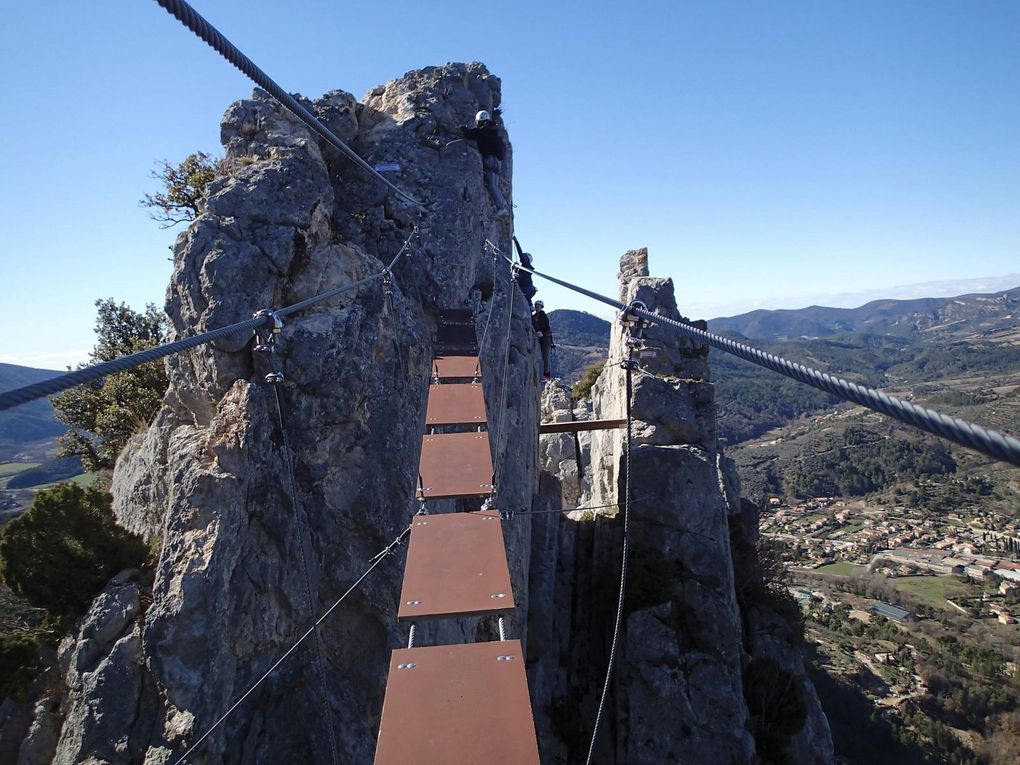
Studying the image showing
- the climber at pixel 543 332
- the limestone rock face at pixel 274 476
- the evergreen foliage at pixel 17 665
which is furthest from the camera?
the climber at pixel 543 332

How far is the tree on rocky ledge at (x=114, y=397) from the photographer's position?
13844 millimetres

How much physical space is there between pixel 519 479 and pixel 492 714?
33.1 ft

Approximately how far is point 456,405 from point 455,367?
62.7 inches

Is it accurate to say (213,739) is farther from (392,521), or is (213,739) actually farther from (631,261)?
(631,261)

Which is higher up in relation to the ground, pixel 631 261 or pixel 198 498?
pixel 631 261

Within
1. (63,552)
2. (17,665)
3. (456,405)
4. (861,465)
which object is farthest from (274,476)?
(861,465)

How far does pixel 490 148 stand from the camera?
16281 millimetres

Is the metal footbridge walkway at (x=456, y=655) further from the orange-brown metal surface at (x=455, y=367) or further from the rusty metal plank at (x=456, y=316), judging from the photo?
the rusty metal plank at (x=456, y=316)

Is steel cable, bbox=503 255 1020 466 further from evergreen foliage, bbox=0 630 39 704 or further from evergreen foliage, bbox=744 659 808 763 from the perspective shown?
evergreen foliage, bbox=744 659 808 763

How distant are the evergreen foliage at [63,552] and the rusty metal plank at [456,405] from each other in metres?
5.80

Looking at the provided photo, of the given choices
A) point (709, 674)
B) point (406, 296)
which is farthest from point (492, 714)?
point (709, 674)

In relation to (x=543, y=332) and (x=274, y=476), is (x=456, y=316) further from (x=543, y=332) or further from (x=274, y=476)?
(x=543, y=332)

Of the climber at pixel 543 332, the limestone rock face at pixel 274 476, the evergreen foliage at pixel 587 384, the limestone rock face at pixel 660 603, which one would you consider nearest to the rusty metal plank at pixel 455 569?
the limestone rock face at pixel 274 476

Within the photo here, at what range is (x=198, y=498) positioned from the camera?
8.37 m
